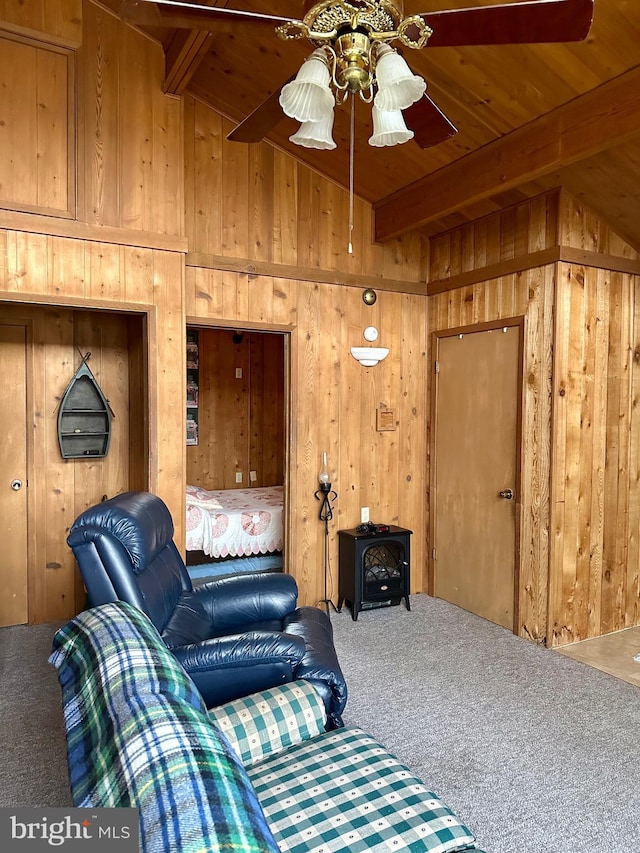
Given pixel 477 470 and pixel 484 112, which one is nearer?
pixel 484 112

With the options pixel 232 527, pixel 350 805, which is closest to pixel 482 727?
pixel 350 805

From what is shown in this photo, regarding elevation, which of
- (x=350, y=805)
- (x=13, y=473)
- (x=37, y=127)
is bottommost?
(x=350, y=805)

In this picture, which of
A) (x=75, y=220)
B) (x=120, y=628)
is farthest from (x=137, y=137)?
(x=120, y=628)

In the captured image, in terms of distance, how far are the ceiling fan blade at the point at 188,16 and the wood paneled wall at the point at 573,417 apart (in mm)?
2513

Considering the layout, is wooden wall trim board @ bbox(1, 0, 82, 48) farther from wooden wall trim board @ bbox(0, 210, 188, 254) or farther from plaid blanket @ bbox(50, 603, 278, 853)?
plaid blanket @ bbox(50, 603, 278, 853)

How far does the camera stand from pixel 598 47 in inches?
96.4

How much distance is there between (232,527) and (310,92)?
321cm

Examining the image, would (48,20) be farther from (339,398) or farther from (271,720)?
(271,720)

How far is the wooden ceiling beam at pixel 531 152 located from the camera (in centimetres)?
258

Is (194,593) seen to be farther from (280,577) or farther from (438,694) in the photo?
(438,694)

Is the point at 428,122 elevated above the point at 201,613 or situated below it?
above

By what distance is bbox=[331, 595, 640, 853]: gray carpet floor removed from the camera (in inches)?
81.0

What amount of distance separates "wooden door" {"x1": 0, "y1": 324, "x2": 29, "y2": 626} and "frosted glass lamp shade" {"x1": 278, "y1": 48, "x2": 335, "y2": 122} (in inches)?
118

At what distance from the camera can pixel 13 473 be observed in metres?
3.97
